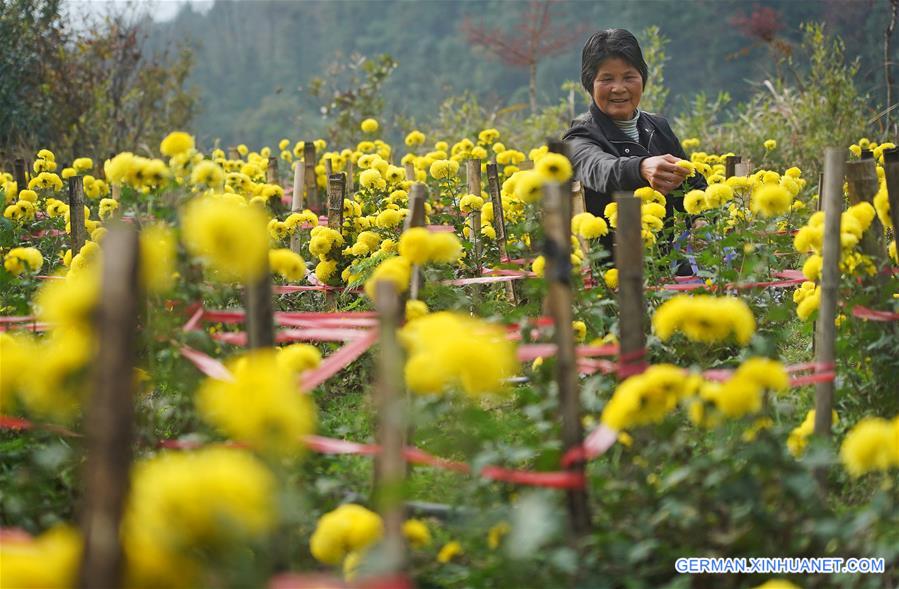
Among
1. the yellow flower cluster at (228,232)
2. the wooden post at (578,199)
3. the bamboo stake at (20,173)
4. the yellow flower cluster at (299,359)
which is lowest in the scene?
the yellow flower cluster at (299,359)

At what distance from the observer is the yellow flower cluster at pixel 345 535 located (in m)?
1.99

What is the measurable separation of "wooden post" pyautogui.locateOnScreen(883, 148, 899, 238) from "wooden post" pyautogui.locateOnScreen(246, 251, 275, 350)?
5.86 feet

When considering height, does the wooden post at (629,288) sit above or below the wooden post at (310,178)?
below

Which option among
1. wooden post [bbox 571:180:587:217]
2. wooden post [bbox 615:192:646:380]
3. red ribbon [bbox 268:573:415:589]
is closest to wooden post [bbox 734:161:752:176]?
wooden post [bbox 571:180:587:217]

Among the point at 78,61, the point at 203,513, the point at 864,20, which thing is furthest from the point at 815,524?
the point at 864,20

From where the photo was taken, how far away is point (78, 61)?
1395cm

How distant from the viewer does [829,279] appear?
2.69 meters

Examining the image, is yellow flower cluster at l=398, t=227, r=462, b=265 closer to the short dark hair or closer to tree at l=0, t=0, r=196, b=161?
the short dark hair

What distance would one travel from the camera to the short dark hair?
195 inches

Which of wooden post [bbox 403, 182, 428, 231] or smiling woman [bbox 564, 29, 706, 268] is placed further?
smiling woman [bbox 564, 29, 706, 268]

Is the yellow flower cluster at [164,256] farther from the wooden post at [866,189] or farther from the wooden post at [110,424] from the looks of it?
the wooden post at [866,189]

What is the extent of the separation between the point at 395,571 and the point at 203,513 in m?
0.31

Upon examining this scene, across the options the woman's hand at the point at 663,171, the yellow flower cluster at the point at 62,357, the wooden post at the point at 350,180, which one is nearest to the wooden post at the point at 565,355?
the yellow flower cluster at the point at 62,357

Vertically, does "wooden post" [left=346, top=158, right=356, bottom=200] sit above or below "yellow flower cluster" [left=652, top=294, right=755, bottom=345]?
above
